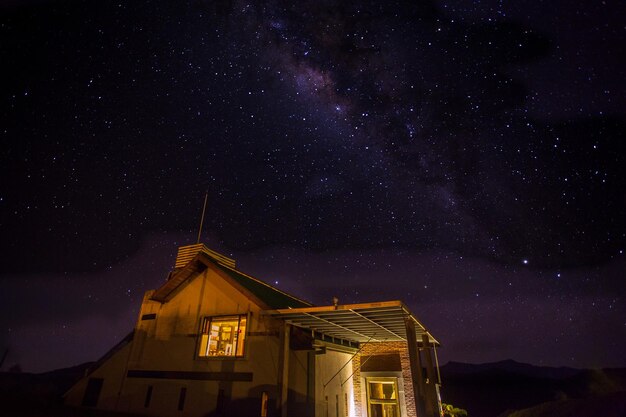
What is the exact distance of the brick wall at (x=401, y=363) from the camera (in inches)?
649

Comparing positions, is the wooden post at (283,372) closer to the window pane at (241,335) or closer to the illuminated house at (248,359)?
the illuminated house at (248,359)

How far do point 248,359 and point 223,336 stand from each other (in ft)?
8.96

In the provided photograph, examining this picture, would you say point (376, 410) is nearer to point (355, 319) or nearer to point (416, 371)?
point (355, 319)

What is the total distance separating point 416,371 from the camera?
9.59 metres

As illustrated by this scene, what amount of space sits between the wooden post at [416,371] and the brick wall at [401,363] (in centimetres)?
728

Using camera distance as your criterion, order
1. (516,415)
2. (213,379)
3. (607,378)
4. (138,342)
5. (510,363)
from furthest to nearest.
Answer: (510,363), (607,378), (516,415), (138,342), (213,379)

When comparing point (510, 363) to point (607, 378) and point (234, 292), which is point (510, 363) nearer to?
point (607, 378)

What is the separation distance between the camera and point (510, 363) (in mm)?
163000

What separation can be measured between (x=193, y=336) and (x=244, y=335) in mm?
2590

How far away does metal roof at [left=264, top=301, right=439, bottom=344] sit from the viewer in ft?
33.6

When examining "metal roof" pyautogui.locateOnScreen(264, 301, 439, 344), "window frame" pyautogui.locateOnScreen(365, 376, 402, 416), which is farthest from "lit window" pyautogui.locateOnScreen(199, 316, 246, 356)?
"window frame" pyautogui.locateOnScreen(365, 376, 402, 416)

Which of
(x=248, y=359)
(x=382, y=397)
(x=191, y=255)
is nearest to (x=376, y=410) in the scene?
(x=382, y=397)

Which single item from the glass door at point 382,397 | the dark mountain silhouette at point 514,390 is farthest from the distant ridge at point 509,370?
the glass door at point 382,397

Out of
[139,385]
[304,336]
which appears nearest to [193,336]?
[139,385]
